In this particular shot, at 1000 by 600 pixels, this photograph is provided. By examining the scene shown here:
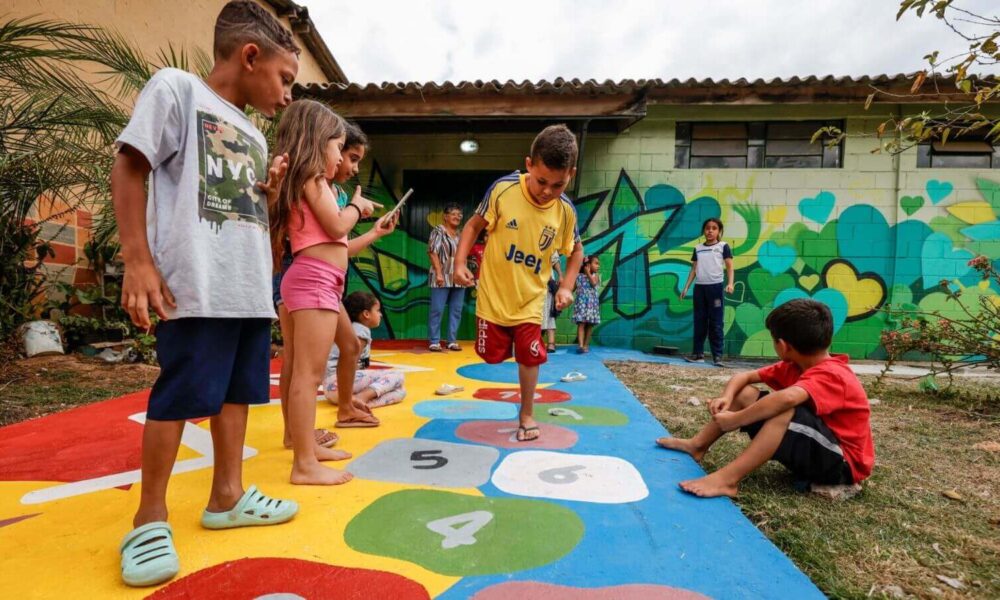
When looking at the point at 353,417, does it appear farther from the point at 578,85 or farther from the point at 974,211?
the point at 974,211

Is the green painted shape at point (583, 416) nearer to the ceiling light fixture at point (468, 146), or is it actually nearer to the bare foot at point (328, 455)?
the bare foot at point (328, 455)

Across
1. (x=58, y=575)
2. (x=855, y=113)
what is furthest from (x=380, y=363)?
(x=855, y=113)

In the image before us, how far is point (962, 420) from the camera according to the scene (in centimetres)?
Result: 302

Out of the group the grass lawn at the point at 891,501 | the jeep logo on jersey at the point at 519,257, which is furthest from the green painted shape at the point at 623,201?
the jeep logo on jersey at the point at 519,257

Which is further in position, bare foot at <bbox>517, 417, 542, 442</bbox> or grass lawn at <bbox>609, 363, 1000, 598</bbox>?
bare foot at <bbox>517, 417, 542, 442</bbox>

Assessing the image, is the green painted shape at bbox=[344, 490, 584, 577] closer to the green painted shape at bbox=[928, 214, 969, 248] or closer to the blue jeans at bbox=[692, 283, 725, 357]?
the blue jeans at bbox=[692, 283, 725, 357]

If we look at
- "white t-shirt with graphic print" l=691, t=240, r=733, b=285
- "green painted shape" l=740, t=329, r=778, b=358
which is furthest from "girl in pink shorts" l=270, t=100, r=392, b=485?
"green painted shape" l=740, t=329, r=778, b=358

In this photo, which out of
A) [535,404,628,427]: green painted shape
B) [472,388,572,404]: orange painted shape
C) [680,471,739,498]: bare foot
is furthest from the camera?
[472,388,572,404]: orange painted shape

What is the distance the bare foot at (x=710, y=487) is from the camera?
67.0 inches

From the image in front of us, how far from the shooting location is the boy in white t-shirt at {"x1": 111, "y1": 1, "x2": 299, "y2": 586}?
1161mm

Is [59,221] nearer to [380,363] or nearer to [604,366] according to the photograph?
[380,363]

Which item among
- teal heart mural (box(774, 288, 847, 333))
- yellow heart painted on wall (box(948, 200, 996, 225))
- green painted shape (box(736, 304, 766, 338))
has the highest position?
yellow heart painted on wall (box(948, 200, 996, 225))

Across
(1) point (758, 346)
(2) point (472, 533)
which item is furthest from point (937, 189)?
(2) point (472, 533)

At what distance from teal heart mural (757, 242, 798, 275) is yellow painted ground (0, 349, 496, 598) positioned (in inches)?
246
